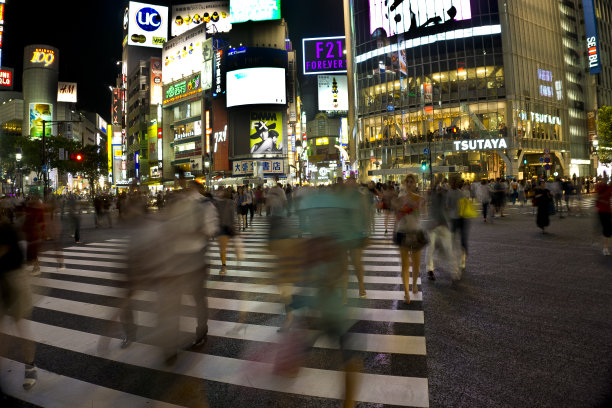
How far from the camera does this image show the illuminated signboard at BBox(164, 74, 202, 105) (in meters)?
59.4

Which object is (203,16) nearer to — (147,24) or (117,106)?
(147,24)

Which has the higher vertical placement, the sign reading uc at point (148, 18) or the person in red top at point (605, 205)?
the sign reading uc at point (148, 18)

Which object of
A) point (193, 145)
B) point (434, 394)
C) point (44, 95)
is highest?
point (44, 95)

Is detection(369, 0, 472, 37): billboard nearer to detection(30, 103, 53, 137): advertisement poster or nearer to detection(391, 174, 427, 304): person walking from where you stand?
detection(391, 174, 427, 304): person walking

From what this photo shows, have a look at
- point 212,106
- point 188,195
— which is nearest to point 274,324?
point 188,195

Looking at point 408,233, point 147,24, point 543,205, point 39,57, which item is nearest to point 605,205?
point 543,205

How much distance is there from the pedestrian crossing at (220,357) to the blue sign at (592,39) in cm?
6788

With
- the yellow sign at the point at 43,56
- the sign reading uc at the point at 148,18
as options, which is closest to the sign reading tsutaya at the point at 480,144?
the sign reading uc at the point at 148,18

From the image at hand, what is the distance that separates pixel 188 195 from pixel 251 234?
12248mm

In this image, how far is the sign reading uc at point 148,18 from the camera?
86.6 meters

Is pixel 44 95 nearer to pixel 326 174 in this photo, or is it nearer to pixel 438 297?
pixel 326 174

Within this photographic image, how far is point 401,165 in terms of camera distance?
52781 mm

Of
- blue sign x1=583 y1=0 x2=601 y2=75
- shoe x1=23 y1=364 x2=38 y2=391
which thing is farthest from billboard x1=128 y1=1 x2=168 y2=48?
shoe x1=23 y1=364 x2=38 y2=391

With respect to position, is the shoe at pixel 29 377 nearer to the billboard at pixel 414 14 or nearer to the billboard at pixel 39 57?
the billboard at pixel 414 14
